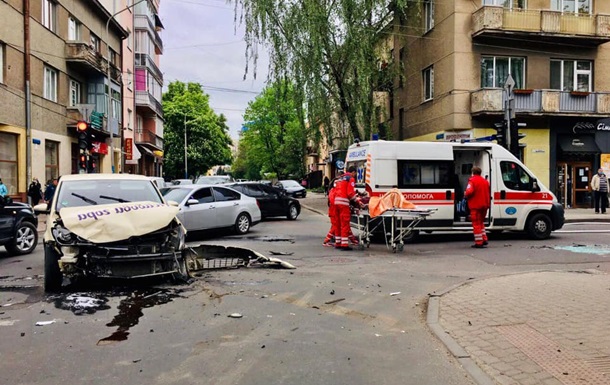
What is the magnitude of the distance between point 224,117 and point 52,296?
7345 cm

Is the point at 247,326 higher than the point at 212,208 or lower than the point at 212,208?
lower

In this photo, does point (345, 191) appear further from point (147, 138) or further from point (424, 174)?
point (147, 138)

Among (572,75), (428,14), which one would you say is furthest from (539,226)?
(428,14)

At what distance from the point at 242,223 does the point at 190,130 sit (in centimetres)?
5287

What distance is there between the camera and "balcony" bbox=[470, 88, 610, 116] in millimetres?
22797

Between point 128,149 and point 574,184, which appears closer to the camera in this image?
point 574,184

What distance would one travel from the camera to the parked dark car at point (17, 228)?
1075 centimetres

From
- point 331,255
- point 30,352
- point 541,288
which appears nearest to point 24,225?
point 331,255

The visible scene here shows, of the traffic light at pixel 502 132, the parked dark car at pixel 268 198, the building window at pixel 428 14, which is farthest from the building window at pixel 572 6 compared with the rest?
the parked dark car at pixel 268 198

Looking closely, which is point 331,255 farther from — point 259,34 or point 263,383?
point 259,34

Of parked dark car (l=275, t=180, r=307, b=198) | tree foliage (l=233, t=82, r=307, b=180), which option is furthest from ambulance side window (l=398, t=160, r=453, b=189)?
tree foliage (l=233, t=82, r=307, b=180)

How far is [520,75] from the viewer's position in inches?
962

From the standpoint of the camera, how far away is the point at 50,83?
25047mm

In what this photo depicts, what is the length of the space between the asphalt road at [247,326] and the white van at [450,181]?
2827 millimetres
